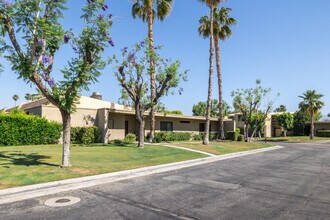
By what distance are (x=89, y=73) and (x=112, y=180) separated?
4634 millimetres

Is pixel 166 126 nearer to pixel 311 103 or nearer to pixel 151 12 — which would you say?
pixel 151 12

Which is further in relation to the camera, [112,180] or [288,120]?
[288,120]

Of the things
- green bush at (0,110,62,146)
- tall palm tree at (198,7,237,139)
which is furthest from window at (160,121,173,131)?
green bush at (0,110,62,146)

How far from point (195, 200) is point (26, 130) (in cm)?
1885

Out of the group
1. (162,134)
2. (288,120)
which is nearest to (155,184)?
(162,134)

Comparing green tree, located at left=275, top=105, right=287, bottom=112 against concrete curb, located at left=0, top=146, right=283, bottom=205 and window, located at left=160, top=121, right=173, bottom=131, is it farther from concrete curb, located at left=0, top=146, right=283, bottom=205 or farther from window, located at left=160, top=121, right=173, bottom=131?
concrete curb, located at left=0, top=146, right=283, bottom=205

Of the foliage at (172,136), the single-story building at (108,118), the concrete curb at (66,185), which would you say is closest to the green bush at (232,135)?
the single-story building at (108,118)

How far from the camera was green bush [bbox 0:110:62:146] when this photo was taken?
832 inches

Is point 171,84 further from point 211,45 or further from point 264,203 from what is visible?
point 264,203

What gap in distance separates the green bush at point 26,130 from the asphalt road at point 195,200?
14904 millimetres

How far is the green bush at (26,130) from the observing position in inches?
832

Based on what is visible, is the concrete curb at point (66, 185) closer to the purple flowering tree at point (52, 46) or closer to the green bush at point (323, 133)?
the purple flowering tree at point (52, 46)

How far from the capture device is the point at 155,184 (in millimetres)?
9938

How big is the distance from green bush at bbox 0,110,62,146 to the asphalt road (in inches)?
587
